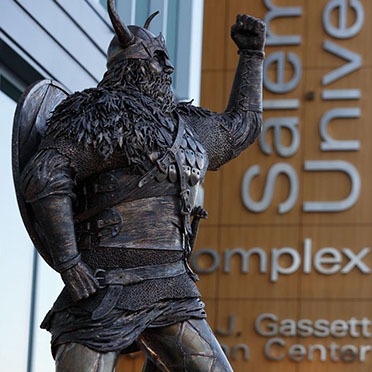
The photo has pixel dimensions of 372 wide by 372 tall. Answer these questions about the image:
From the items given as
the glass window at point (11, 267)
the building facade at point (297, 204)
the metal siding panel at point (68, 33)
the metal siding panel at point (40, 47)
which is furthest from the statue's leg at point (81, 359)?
the building facade at point (297, 204)

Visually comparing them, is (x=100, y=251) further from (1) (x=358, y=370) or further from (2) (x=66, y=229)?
(1) (x=358, y=370)

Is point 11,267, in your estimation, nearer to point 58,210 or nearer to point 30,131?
point 30,131

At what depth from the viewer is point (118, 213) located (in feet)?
24.0

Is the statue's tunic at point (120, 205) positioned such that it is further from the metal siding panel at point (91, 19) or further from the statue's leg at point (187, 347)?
the metal siding panel at point (91, 19)

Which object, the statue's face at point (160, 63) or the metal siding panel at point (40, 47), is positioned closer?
the statue's face at point (160, 63)

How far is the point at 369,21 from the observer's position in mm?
27750

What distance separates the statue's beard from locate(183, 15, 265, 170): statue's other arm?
295 mm

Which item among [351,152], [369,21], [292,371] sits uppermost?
[369,21]

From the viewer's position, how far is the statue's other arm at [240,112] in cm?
786

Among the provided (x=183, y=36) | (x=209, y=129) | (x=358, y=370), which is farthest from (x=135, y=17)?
(x=358, y=370)

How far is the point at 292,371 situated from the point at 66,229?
1978cm

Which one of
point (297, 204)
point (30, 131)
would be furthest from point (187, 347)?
point (297, 204)

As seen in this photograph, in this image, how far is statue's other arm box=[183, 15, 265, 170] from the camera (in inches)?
310

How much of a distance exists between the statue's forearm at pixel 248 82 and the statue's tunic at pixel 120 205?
23.6 inches
